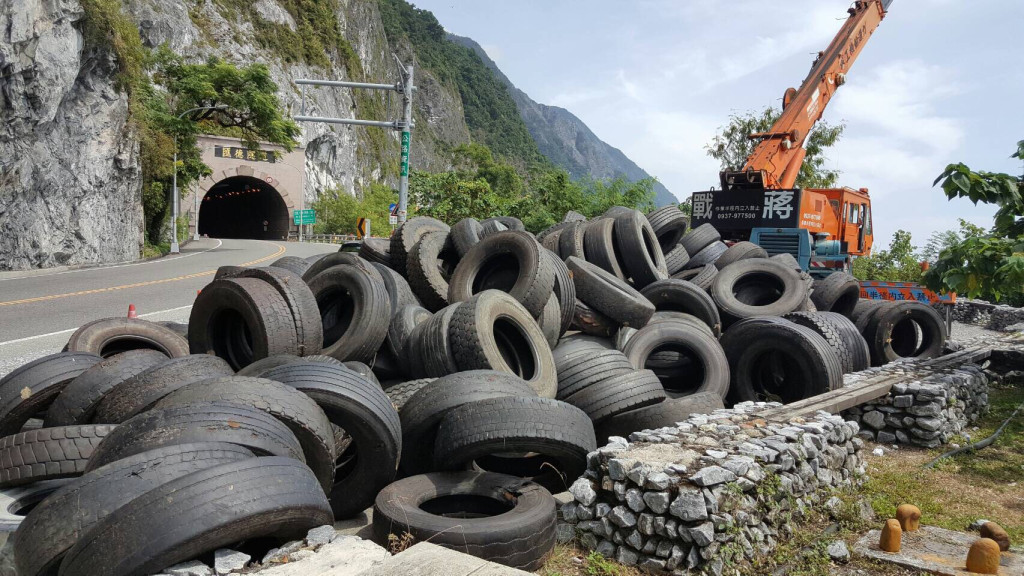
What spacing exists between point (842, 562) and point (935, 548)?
2.57 ft

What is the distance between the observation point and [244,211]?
6688 centimetres

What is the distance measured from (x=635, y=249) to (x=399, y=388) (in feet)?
17.6

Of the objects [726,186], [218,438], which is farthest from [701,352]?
[726,186]

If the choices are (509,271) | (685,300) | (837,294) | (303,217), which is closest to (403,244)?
(509,271)

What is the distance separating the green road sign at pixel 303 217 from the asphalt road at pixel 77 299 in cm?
3225

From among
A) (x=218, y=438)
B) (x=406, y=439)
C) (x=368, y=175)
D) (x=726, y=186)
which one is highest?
(x=368, y=175)

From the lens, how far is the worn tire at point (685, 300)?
9.81 m

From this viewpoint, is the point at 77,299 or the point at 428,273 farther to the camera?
the point at 77,299

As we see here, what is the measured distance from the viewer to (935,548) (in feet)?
16.2

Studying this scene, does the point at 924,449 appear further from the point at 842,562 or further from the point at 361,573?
the point at 361,573

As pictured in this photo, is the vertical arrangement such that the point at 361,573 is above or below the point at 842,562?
above

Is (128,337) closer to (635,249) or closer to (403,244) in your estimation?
(403,244)

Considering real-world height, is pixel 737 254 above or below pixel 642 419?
above

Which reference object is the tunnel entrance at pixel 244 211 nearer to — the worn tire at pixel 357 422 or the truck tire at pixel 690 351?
the truck tire at pixel 690 351
